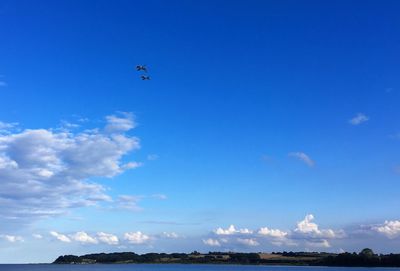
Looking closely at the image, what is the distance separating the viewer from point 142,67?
5466 cm
